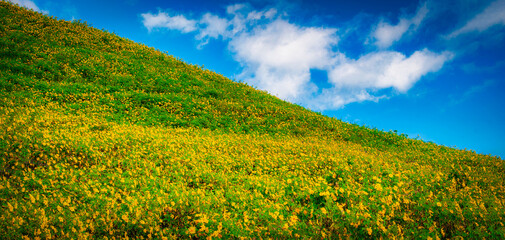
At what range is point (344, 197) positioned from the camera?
664 cm

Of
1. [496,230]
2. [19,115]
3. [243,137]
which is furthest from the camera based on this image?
[243,137]

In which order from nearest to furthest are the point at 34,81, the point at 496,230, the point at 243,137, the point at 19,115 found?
1. the point at 496,230
2. the point at 19,115
3. the point at 243,137
4. the point at 34,81

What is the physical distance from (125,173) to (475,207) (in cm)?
1004

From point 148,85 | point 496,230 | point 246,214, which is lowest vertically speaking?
point 246,214

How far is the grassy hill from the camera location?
5.60 meters

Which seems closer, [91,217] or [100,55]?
[91,217]

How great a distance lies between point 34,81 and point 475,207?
2316 centimetres

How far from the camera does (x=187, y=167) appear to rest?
952 centimetres

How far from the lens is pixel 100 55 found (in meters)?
22.9

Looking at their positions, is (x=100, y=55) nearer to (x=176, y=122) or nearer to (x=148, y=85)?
(x=148, y=85)

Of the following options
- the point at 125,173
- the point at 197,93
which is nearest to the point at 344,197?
the point at 125,173

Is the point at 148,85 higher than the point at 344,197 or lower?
higher

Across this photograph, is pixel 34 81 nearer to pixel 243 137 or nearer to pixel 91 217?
pixel 243 137

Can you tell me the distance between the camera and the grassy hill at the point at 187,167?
220 inches
